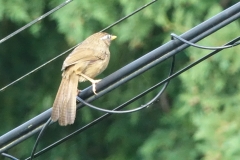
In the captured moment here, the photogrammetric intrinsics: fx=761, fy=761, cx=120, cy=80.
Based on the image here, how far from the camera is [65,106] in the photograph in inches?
147

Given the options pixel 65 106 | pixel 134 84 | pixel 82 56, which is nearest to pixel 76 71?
pixel 82 56

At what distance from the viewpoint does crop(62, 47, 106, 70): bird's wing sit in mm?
4301

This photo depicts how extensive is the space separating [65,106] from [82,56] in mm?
743

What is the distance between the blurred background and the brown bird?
1180 millimetres

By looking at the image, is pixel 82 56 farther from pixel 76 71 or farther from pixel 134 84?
pixel 134 84

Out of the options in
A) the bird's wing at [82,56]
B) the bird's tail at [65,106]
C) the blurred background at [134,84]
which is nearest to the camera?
the bird's tail at [65,106]

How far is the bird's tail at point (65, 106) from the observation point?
11.9ft

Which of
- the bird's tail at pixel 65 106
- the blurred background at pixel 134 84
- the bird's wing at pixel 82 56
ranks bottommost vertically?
the bird's tail at pixel 65 106

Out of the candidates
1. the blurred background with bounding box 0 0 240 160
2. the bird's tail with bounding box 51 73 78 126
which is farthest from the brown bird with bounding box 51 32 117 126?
the blurred background with bounding box 0 0 240 160

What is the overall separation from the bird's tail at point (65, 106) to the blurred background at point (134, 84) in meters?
2.04

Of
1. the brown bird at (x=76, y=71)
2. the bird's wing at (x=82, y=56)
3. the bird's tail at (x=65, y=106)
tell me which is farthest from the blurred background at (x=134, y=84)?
the bird's tail at (x=65, y=106)

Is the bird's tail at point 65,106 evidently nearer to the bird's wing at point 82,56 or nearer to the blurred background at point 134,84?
the bird's wing at point 82,56

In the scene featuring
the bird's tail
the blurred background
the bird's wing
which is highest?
the blurred background

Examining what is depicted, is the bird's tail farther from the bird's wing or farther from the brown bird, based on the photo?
the bird's wing
